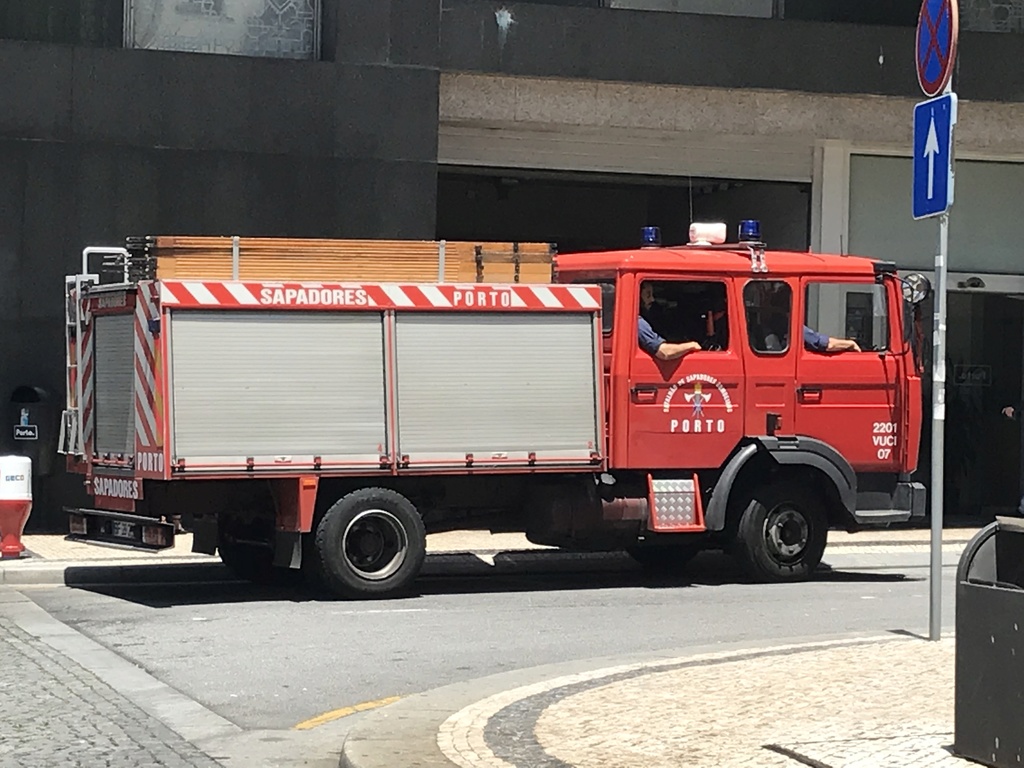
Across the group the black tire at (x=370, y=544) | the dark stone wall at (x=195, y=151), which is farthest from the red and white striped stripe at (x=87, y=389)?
the dark stone wall at (x=195, y=151)

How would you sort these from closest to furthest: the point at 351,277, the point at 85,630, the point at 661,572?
the point at 85,630, the point at 351,277, the point at 661,572

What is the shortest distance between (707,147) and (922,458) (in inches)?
181

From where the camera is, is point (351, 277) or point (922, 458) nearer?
point (351, 277)

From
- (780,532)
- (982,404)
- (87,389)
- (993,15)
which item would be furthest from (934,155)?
(982,404)

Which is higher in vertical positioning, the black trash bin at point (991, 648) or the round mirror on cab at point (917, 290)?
the round mirror on cab at point (917, 290)

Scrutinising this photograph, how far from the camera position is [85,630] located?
463 inches

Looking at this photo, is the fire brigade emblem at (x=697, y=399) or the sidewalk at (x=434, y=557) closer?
the fire brigade emblem at (x=697, y=399)

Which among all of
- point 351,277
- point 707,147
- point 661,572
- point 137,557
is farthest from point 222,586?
point 707,147

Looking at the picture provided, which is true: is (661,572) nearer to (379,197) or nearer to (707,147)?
(379,197)

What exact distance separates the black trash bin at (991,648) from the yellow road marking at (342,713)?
324 centimetres

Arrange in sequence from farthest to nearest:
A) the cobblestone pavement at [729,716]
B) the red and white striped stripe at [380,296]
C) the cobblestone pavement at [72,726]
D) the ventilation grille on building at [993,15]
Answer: the ventilation grille on building at [993,15] → the red and white striped stripe at [380,296] → the cobblestone pavement at [72,726] → the cobblestone pavement at [729,716]

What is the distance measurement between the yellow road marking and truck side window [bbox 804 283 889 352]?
662 centimetres

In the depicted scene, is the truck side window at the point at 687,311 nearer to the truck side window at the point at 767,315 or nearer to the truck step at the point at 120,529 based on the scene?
the truck side window at the point at 767,315

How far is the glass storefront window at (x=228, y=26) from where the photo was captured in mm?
18156
